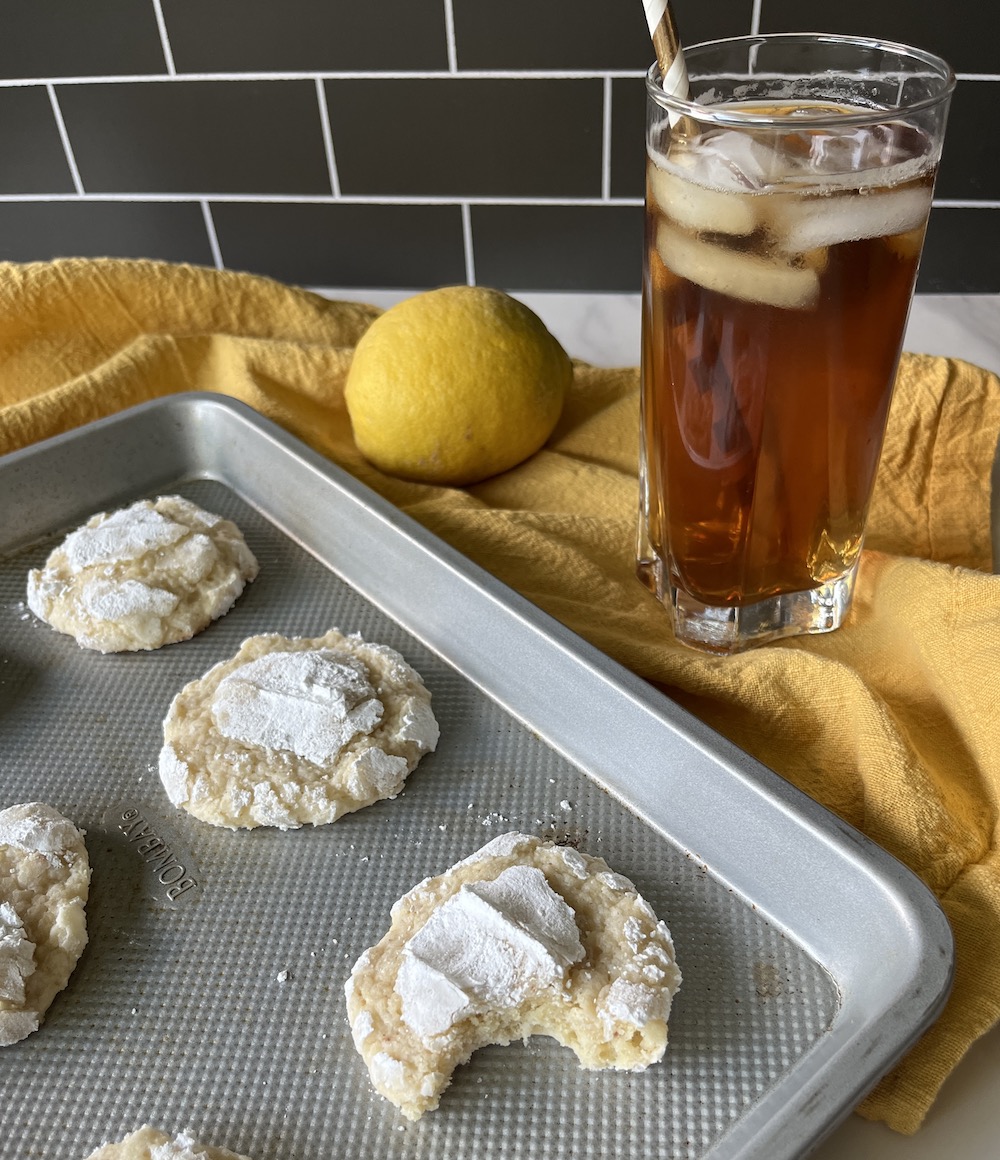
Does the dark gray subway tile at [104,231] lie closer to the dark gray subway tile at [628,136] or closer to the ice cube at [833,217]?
the dark gray subway tile at [628,136]

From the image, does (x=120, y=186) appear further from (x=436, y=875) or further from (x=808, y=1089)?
(x=808, y=1089)

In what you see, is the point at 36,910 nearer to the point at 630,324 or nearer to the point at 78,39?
the point at 630,324

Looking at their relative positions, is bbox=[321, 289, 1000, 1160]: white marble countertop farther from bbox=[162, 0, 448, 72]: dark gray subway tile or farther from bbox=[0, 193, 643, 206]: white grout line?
bbox=[162, 0, 448, 72]: dark gray subway tile

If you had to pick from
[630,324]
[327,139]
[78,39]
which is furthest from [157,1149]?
[78,39]

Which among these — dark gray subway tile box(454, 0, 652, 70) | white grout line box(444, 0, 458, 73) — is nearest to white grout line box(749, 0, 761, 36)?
dark gray subway tile box(454, 0, 652, 70)

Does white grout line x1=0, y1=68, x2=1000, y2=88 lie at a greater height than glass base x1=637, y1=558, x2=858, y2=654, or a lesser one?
greater

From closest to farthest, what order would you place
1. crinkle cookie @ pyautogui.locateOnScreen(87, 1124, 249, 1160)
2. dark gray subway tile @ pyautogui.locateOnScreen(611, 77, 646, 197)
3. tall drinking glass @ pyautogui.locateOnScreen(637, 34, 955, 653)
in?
1. crinkle cookie @ pyautogui.locateOnScreen(87, 1124, 249, 1160)
2. tall drinking glass @ pyautogui.locateOnScreen(637, 34, 955, 653)
3. dark gray subway tile @ pyautogui.locateOnScreen(611, 77, 646, 197)

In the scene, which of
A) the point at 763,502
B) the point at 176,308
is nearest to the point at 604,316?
the point at 176,308

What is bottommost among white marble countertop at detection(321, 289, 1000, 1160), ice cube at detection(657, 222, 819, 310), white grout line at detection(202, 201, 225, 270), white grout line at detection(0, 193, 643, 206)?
white marble countertop at detection(321, 289, 1000, 1160)
